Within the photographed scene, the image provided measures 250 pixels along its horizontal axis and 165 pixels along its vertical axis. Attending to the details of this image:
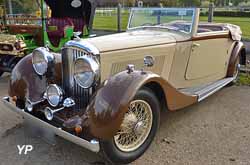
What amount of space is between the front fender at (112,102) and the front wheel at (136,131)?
139 mm

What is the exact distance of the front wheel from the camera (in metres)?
2.70

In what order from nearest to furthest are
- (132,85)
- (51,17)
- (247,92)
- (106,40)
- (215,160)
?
(132,85), (215,160), (106,40), (247,92), (51,17)

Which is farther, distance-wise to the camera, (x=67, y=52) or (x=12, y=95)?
(x=12, y=95)

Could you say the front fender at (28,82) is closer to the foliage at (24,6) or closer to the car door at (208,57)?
the car door at (208,57)

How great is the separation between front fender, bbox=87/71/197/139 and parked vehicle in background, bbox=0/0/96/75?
3885 millimetres

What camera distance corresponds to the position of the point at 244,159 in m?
2.94

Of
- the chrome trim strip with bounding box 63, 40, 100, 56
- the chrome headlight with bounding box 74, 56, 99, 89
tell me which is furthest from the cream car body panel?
the chrome headlight with bounding box 74, 56, 99, 89

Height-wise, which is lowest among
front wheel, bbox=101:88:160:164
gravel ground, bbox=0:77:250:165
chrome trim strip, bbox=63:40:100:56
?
gravel ground, bbox=0:77:250:165

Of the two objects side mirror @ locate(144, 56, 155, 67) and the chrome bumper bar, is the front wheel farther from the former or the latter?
side mirror @ locate(144, 56, 155, 67)

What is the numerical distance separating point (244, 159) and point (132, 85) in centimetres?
145

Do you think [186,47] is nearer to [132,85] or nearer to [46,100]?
[132,85]

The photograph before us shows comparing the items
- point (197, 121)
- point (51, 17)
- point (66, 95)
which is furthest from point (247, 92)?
point (51, 17)

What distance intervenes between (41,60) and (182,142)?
6.47 feet

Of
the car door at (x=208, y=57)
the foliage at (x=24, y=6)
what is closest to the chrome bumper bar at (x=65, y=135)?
the car door at (x=208, y=57)
